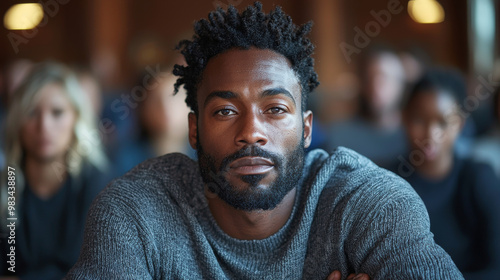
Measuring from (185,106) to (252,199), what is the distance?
2.00 m

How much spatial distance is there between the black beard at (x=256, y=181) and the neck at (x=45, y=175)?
1483mm

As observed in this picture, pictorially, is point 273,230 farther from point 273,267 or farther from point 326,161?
point 326,161

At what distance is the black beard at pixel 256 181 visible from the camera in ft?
4.98

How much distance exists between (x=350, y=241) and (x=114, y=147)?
6.94 ft

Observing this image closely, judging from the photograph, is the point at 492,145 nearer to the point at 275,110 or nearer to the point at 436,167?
the point at 436,167

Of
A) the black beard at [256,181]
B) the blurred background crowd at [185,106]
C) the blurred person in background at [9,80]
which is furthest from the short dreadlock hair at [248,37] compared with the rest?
the blurred person in background at [9,80]

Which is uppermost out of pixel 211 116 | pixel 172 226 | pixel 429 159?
pixel 211 116

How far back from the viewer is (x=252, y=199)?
1.54 meters

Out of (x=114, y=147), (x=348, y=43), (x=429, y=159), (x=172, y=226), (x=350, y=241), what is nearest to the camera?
(x=350, y=241)

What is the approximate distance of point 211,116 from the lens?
1589 millimetres

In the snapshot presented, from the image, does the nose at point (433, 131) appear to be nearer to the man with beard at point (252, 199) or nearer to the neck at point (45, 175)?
the man with beard at point (252, 199)

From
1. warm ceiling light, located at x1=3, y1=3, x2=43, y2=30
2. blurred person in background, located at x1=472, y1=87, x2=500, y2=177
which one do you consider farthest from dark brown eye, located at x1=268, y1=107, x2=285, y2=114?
warm ceiling light, located at x1=3, y1=3, x2=43, y2=30

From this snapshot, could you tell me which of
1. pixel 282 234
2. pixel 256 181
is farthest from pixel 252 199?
pixel 282 234

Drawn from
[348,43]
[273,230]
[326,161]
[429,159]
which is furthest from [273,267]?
[348,43]
